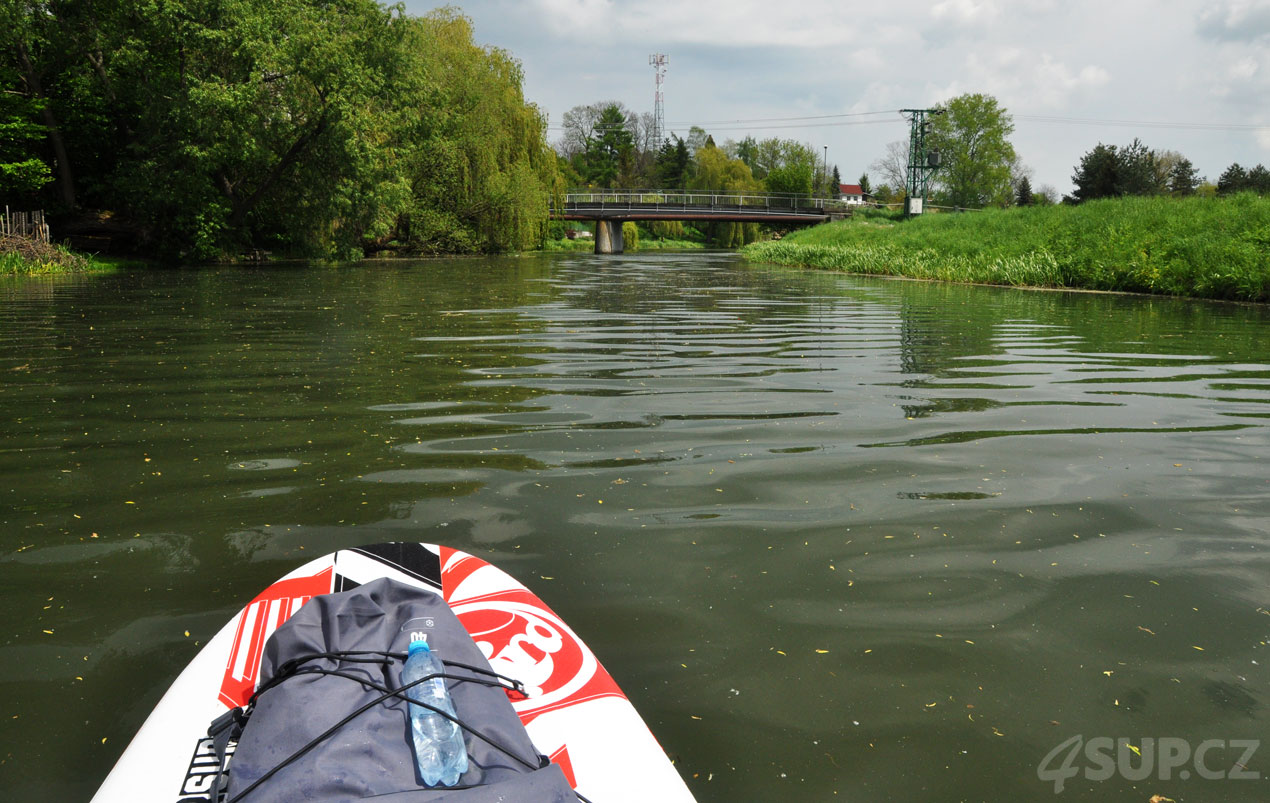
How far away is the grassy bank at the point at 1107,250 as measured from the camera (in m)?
17.4

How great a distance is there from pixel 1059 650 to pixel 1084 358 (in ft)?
23.9

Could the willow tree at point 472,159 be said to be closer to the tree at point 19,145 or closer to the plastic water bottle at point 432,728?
the tree at point 19,145

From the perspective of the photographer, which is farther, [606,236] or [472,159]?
[606,236]

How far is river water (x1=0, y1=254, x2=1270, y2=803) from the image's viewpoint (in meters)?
2.50

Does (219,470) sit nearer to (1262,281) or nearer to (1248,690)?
(1248,690)

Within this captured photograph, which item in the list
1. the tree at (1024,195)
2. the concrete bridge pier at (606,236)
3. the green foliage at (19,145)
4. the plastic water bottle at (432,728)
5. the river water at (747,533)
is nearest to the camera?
the plastic water bottle at (432,728)

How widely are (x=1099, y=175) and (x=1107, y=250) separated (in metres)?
30.5

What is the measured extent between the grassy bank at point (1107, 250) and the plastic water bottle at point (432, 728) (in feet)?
61.8

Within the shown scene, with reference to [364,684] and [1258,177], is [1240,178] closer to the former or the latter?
[1258,177]

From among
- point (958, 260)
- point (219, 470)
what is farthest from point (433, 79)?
point (219, 470)

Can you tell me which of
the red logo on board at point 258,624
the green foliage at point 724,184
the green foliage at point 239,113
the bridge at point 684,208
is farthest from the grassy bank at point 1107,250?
the green foliage at point 724,184

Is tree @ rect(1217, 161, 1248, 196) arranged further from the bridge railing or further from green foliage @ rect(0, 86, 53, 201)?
green foliage @ rect(0, 86, 53, 201)

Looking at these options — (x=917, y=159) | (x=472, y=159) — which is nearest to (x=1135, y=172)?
(x=917, y=159)

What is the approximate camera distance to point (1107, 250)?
20.2 meters
